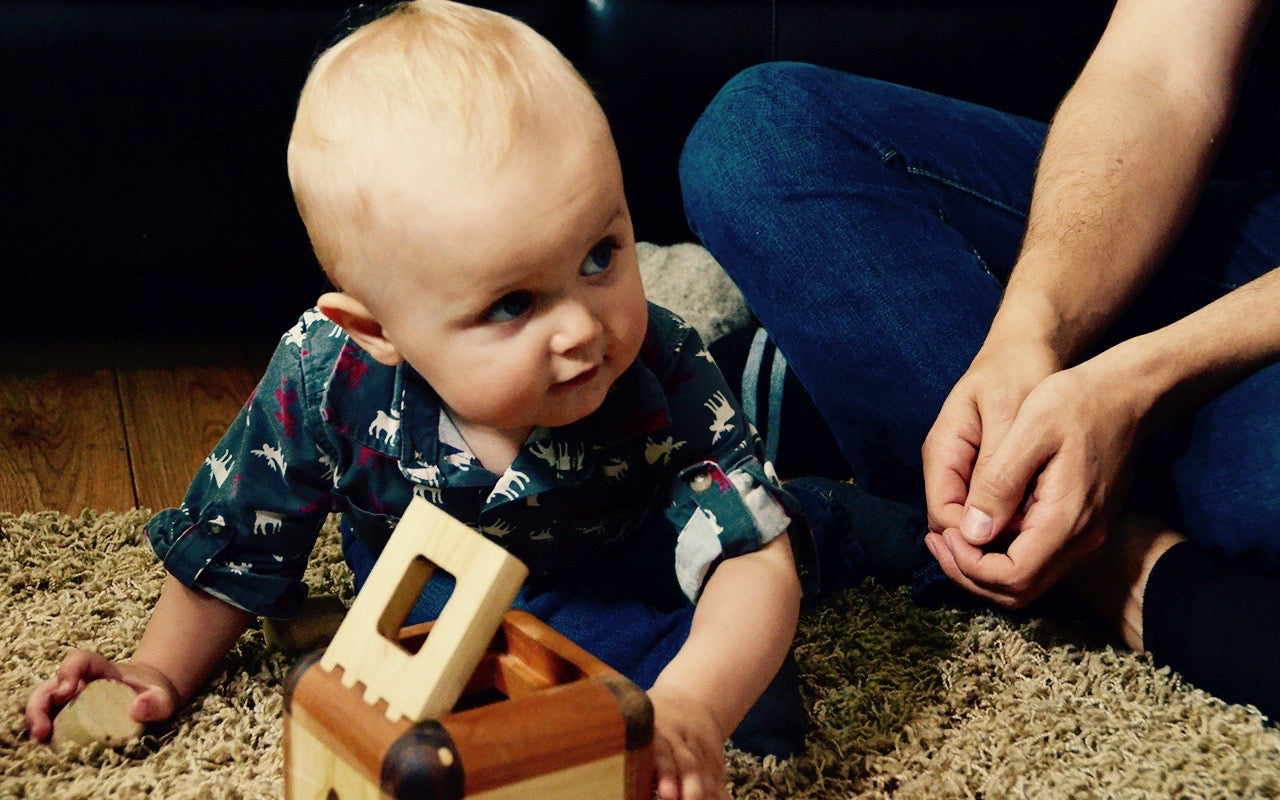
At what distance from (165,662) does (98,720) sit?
54 mm

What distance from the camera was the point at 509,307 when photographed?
63cm

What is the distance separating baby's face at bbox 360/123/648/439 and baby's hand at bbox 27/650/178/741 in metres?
0.28

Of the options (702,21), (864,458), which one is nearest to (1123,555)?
(864,458)

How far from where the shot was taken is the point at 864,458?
1014 millimetres

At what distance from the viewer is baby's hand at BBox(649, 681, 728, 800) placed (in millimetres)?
582

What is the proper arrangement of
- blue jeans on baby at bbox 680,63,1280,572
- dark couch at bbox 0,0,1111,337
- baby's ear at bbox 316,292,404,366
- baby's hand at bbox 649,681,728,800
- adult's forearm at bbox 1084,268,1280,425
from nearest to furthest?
baby's hand at bbox 649,681,728,800 < baby's ear at bbox 316,292,404,366 < adult's forearm at bbox 1084,268,1280,425 < blue jeans on baby at bbox 680,63,1280,572 < dark couch at bbox 0,0,1111,337

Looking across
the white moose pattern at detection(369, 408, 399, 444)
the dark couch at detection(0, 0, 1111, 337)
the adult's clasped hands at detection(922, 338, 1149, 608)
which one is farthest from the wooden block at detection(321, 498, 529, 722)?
the dark couch at detection(0, 0, 1111, 337)

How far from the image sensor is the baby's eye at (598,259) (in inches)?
25.0

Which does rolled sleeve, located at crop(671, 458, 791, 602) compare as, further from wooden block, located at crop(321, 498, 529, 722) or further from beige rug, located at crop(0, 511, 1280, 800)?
wooden block, located at crop(321, 498, 529, 722)

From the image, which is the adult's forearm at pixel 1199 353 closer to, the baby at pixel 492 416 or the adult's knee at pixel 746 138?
the baby at pixel 492 416

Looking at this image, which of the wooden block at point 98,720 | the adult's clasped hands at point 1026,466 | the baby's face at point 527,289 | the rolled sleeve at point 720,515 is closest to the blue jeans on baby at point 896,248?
the adult's clasped hands at point 1026,466

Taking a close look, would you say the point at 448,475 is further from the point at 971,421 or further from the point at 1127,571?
the point at 1127,571

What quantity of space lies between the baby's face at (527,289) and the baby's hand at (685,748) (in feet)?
0.56

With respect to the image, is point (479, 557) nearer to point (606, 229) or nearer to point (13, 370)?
point (606, 229)
